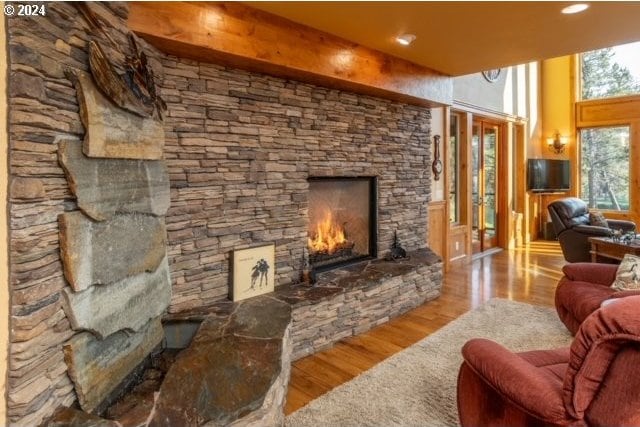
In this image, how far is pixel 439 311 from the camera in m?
3.58

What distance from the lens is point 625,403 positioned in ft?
Result: 3.67

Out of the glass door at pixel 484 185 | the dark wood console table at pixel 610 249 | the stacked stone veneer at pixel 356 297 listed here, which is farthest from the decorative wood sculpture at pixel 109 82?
the glass door at pixel 484 185

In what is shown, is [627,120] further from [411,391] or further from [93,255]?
[93,255]

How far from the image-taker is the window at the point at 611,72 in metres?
6.77

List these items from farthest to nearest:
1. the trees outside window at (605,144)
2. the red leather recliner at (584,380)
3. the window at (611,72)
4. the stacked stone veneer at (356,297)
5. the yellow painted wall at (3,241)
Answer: the trees outside window at (605,144) < the window at (611,72) < the stacked stone veneer at (356,297) < the yellow painted wall at (3,241) < the red leather recliner at (584,380)

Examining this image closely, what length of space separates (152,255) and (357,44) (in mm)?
2267

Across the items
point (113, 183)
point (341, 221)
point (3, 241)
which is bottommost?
point (341, 221)

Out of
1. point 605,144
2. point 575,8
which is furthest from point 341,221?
point 605,144


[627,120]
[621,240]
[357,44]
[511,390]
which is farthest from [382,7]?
[627,120]

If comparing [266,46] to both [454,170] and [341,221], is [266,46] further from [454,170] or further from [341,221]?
[454,170]

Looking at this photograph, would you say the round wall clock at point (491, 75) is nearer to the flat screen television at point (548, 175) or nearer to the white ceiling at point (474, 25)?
the flat screen television at point (548, 175)

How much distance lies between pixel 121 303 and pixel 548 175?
731 centimetres

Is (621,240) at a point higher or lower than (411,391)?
higher

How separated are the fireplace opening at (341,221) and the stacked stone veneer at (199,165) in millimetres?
137
